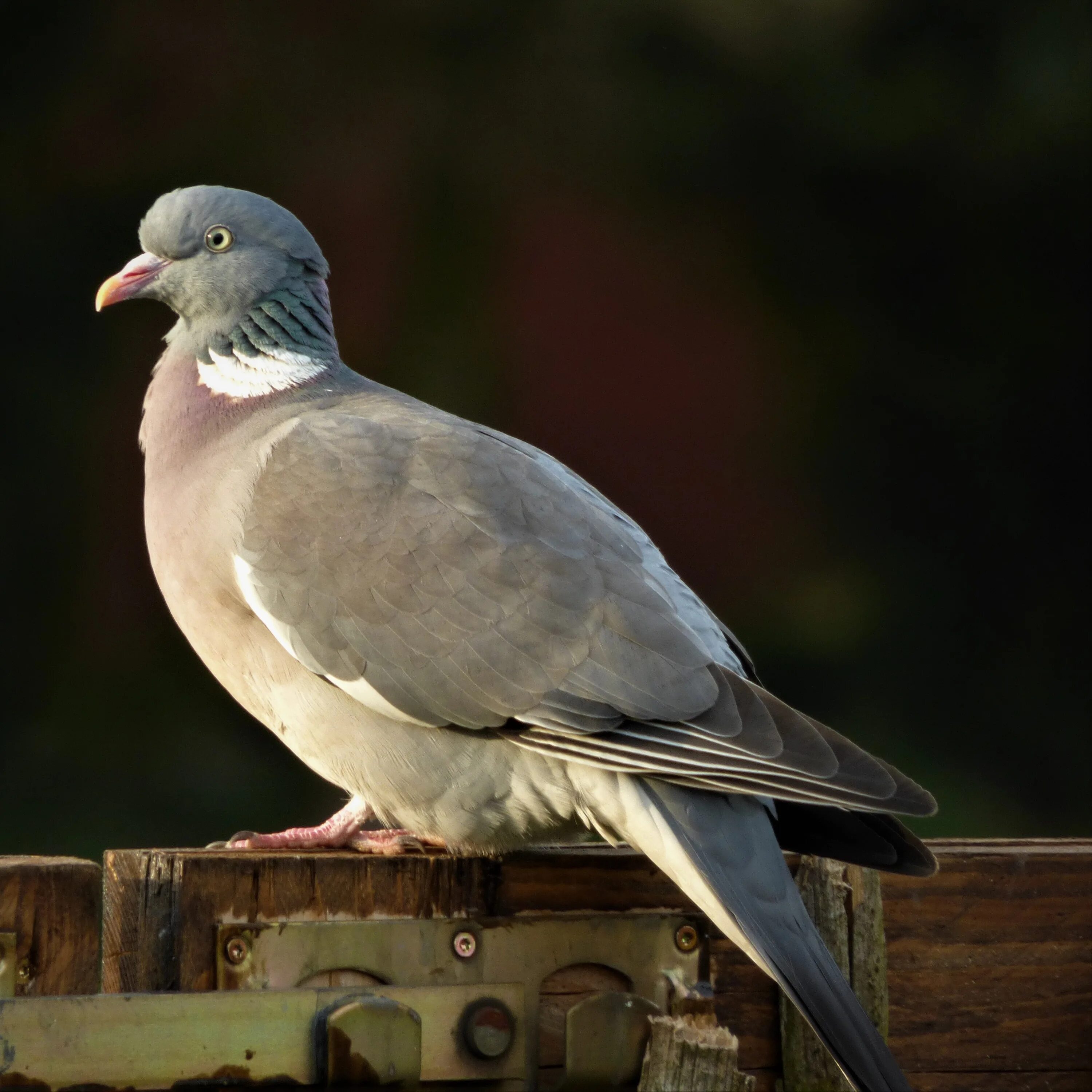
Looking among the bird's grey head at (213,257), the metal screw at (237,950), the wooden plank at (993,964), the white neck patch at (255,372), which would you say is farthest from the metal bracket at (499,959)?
the bird's grey head at (213,257)

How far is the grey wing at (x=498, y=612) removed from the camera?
1.70 metres

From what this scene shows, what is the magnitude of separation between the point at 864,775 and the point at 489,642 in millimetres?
479

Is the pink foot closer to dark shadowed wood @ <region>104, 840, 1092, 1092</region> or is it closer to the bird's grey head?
dark shadowed wood @ <region>104, 840, 1092, 1092</region>

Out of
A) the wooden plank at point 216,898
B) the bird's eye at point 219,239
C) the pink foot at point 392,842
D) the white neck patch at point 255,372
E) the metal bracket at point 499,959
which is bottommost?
the metal bracket at point 499,959

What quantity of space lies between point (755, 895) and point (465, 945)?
31 centimetres

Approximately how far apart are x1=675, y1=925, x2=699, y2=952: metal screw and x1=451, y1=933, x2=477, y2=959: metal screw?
0.71ft

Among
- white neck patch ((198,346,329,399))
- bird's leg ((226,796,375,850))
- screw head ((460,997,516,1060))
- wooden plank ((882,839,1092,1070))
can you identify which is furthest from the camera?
white neck patch ((198,346,329,399))

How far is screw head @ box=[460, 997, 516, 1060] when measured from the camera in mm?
1367

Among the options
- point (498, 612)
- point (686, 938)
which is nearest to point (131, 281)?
point (498, 612)

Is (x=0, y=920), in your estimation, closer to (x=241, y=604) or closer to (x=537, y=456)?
(x=241, y=604)

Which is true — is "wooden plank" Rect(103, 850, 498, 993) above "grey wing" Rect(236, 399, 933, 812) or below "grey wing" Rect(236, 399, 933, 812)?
below

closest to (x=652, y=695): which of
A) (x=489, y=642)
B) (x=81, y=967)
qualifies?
(x=489, y=642)

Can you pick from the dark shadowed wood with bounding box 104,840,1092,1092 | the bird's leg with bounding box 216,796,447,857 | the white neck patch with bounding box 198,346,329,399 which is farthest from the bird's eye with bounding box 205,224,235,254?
the dark shadowed wood with bounding box 104,840,1092,1092

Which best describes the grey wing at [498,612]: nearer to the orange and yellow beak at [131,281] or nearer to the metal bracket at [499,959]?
the metal bracket at [499,959]
